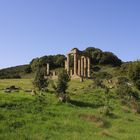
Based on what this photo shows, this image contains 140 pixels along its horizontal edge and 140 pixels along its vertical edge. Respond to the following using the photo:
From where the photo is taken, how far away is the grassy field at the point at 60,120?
30.5m

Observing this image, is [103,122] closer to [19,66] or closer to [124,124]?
[124,124]

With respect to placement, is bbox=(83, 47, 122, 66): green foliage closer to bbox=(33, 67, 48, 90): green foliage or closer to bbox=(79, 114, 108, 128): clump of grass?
bbox=(33, 67, 48, 90): green foliage

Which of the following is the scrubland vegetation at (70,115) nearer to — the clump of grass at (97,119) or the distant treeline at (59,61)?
the clump of grass at (97,119)

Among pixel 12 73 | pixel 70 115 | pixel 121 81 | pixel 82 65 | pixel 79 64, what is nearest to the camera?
pixel 70 115

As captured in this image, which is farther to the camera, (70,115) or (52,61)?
(52,61)

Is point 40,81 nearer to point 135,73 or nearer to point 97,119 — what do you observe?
point 97,119

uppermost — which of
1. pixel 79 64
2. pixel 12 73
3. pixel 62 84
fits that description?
pixel 79 64

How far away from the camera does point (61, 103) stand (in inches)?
1713

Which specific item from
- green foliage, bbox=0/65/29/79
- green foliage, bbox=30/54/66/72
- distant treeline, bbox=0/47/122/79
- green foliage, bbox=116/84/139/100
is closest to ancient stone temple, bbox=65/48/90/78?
green foliage, bbox=0/65/29/79

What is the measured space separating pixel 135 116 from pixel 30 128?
51.8 ft

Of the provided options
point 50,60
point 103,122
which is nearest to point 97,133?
point 103,122

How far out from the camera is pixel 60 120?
117 ft

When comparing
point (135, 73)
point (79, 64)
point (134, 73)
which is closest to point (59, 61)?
point (79, 64)

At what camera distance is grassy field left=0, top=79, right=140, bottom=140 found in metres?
30.5
